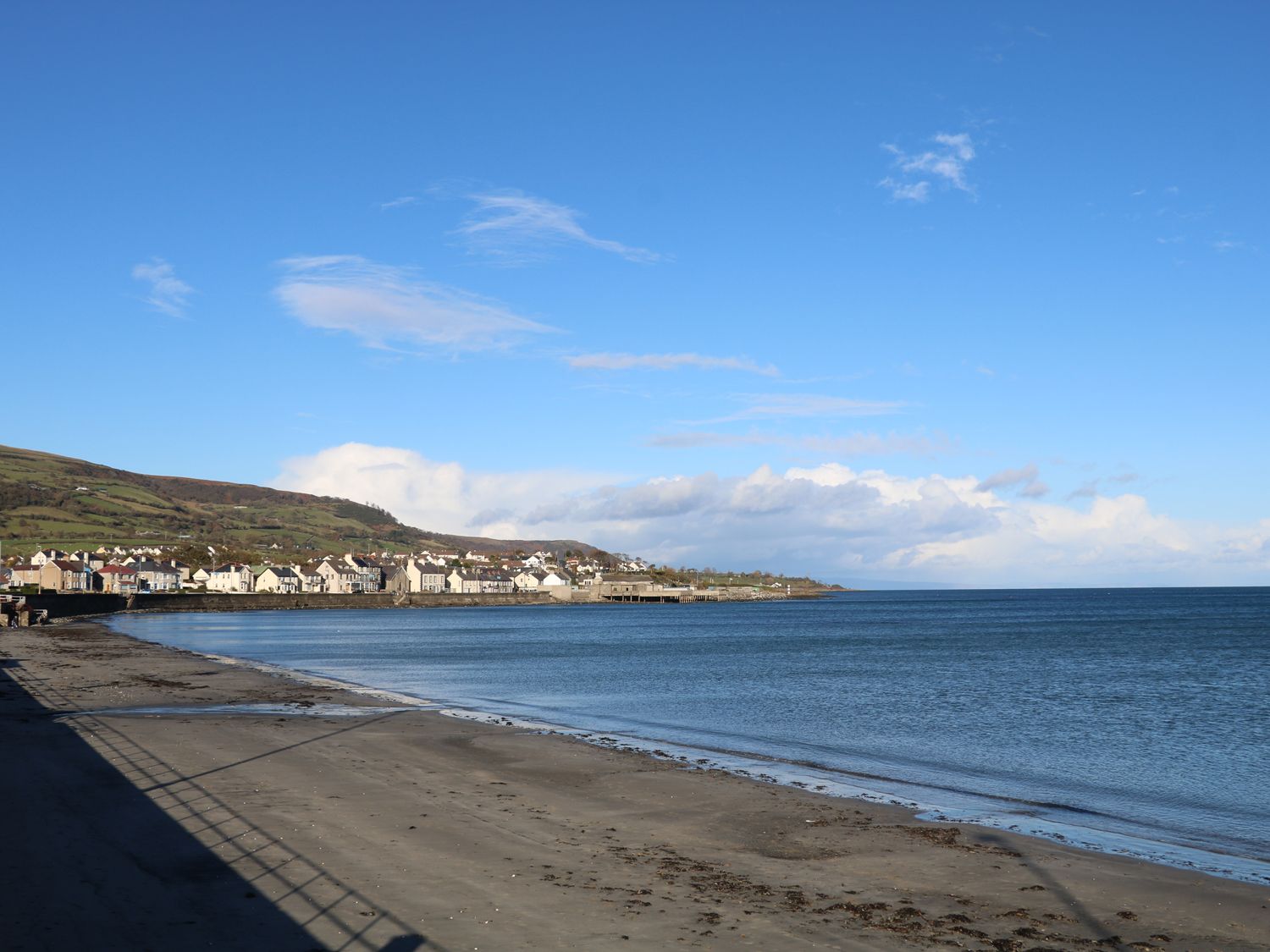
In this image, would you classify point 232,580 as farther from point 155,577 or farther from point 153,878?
point 153,878

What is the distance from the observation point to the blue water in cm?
1986

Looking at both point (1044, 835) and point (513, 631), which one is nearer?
point (1044, 835)

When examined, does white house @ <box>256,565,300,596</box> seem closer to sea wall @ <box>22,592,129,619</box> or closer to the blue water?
sea wall @ <box>22,592,129,619</box>

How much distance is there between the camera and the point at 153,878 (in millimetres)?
11688

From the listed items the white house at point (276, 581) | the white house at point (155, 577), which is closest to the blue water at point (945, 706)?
the white house at point (276, 581)

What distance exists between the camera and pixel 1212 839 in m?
17.1

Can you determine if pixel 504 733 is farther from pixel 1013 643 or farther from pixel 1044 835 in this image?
pixel 1013 643

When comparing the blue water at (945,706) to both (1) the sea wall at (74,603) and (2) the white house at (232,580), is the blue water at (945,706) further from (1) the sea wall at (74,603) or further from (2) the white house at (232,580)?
(2) the white house at (232,580)

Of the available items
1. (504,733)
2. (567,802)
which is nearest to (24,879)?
(567,802)

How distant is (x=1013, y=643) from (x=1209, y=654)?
1530 cm

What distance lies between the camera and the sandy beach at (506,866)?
10.4 m

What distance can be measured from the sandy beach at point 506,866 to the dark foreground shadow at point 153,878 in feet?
0.13

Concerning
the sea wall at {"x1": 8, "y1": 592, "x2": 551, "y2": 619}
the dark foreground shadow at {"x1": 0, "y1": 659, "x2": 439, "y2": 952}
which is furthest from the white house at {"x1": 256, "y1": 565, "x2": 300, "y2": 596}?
the dark foreground shadow at {"x1": 0, "y1": 659, "x2": 439, "y2": 952}

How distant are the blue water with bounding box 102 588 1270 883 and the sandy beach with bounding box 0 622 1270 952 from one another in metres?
3.29
